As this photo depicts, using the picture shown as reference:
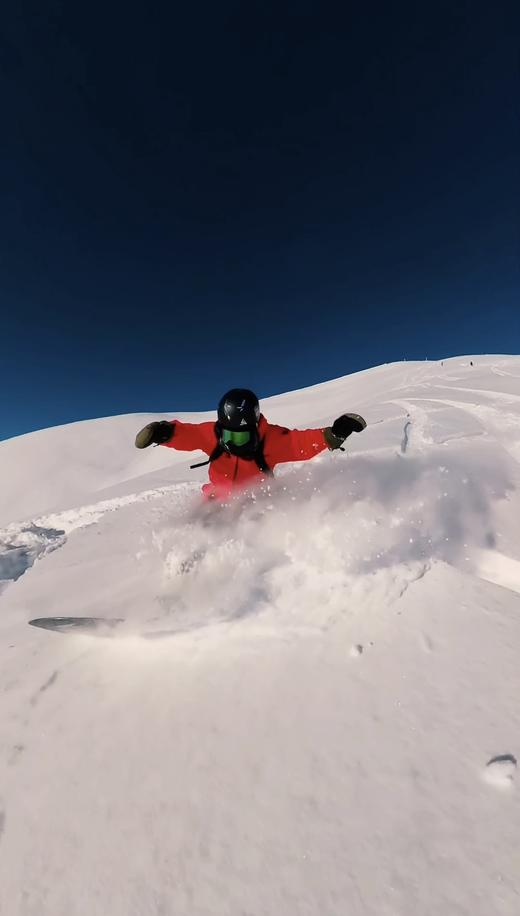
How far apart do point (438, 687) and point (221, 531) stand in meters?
2.16

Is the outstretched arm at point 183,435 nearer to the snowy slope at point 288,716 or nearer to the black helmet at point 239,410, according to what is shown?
the black helmet at point 239,410

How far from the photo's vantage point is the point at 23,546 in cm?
698

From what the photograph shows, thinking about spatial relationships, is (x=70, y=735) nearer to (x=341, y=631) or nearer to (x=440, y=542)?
(x=341, y=631)

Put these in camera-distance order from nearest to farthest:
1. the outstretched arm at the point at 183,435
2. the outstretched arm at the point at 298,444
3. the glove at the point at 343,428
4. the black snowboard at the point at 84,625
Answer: the black snowboard at the point at 84,625 → the glove at the point at 343,428 → the outstretched arm at the point at 183,435 → the outstretched arm at the point at 298,444

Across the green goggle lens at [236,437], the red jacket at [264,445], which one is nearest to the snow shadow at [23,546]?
the red jacket at [264,445]

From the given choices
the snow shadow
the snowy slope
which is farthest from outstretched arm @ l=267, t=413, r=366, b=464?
the snow shadow

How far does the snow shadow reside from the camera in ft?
19.4

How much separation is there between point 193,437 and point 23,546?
15.3 ft

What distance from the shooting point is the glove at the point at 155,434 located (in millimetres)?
4137

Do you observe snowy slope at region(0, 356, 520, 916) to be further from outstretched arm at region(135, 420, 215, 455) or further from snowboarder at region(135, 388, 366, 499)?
outstretched arm at region(135, 420, 215, 455)

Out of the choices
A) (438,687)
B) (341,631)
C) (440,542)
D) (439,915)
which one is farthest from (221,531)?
(439,915)

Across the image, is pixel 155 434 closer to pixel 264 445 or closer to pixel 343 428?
pixel 264 445

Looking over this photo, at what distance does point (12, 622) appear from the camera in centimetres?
325

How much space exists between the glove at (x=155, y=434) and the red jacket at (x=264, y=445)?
79 millimetres
